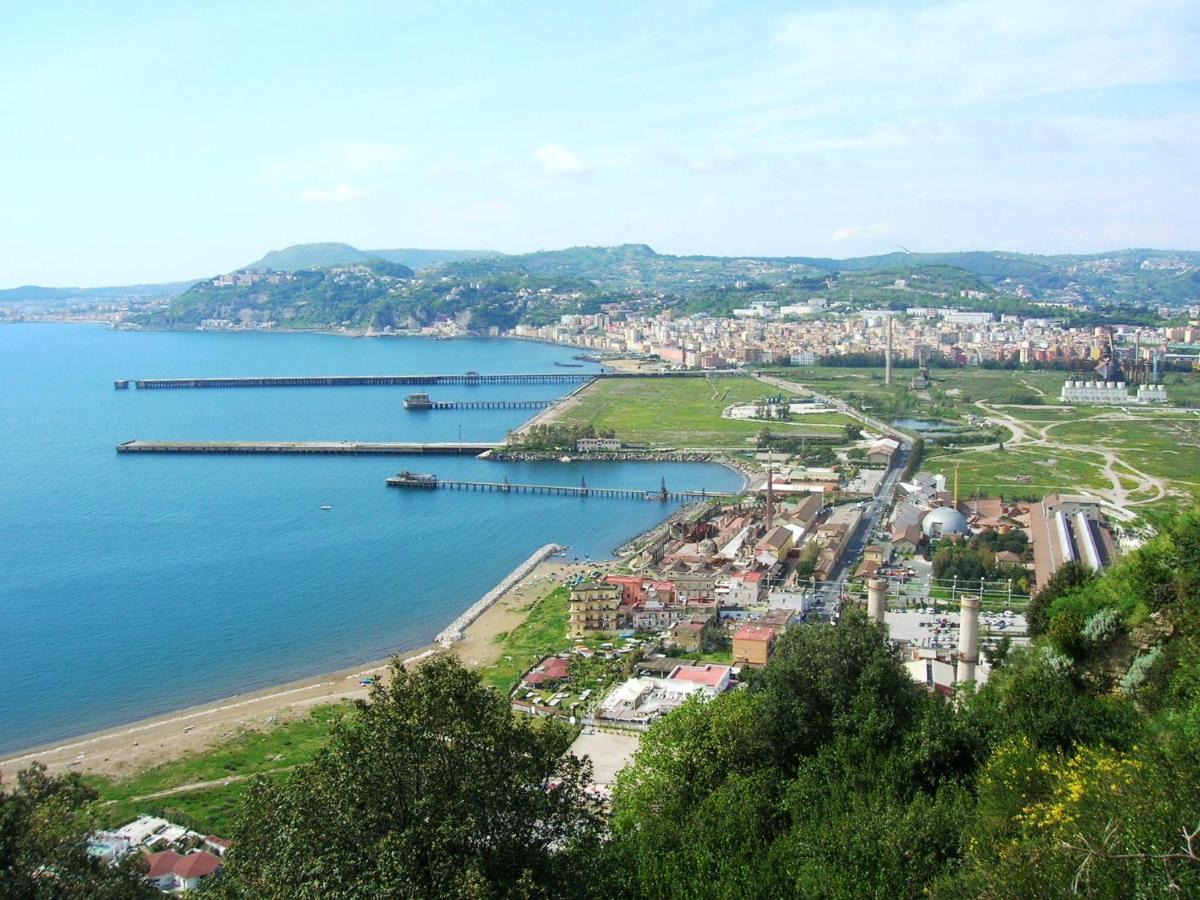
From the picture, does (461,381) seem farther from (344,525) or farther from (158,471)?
(344,525)

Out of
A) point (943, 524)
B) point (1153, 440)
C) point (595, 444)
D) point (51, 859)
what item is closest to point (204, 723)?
point (51, 859)

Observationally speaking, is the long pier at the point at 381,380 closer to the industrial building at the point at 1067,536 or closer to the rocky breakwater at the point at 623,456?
the rocky breakwater at the point at 623,456

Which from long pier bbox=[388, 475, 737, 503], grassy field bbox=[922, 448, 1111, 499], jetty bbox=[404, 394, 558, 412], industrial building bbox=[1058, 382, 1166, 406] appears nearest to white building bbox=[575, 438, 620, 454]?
long pier bbox=[388, 475, 737, 503]

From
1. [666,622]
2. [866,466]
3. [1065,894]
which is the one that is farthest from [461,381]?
[1065,894]

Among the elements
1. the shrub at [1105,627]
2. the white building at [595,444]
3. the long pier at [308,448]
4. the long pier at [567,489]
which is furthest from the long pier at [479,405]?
the shrub at [1105,627]

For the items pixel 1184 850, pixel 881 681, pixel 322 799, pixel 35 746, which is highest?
pixel 1184 850

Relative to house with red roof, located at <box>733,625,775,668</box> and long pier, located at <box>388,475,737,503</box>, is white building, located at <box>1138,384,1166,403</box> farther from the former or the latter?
house with red roof, located at <box>733,625,775,668</box>

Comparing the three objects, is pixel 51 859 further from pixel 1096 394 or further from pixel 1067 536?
pixel 1096 394
